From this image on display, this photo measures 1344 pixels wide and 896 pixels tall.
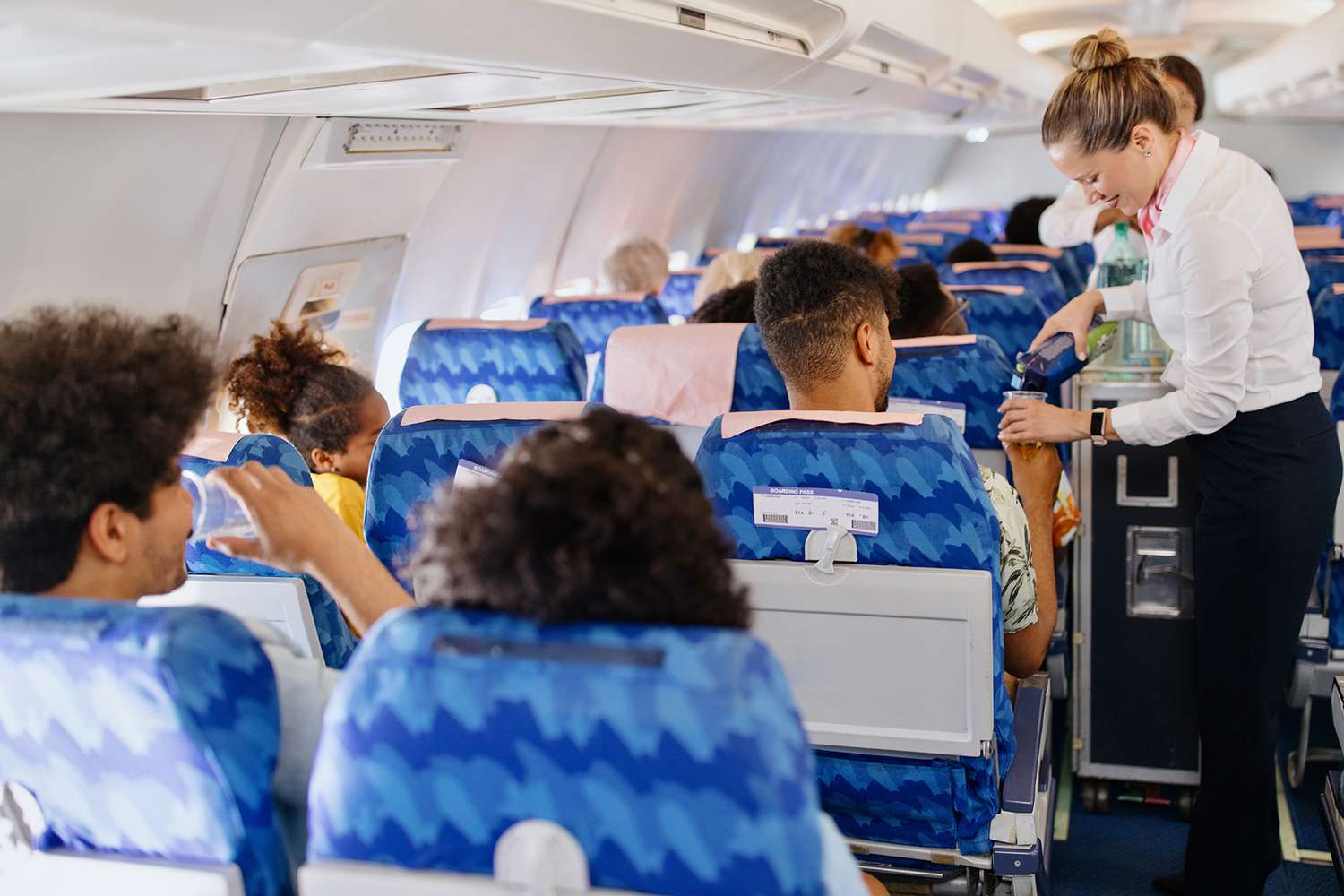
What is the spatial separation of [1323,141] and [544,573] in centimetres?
2408

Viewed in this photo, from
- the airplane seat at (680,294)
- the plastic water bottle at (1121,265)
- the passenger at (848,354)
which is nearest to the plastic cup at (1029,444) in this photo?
the passenger at (848,354)

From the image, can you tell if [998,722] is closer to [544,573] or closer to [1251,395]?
[1251,395]

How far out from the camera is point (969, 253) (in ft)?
25.7

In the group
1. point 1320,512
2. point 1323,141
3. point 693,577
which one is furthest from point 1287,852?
point 1323,141

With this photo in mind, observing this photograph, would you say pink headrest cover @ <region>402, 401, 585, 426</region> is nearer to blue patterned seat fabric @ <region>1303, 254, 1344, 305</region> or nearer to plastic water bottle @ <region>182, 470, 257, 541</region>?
plastic water bottle @ <region>182, 470, 257, 541</region>

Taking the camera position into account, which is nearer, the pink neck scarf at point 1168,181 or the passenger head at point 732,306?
the pink neck scarf at point 1168,181

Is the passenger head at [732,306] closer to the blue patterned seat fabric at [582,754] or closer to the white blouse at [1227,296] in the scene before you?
the white blouse at [1227,296]

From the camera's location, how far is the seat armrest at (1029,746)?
231cm

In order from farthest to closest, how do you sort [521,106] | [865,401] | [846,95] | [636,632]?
[846,95]
[521,106]
[865,401]
[636,632]

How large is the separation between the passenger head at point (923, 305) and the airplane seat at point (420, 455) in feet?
5.86

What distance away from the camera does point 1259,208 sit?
2.52 m

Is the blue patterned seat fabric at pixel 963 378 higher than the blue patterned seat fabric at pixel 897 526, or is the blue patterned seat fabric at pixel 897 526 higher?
the blue patterned seat fabric at pixel 963 378

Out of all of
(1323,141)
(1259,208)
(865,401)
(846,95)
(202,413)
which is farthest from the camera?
(1323,141)

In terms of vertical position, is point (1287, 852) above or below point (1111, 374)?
below
